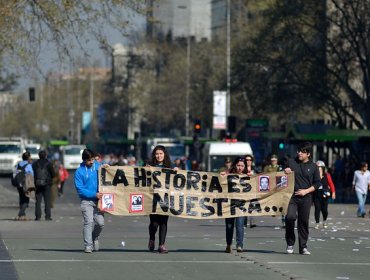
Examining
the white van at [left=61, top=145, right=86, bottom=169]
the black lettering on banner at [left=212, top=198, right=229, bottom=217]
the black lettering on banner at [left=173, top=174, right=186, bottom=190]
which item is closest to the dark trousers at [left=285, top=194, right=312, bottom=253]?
the black lettering on banner at [left=212, top=198, right=229, bottom=217]

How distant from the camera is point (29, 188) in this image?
32688 millimetres

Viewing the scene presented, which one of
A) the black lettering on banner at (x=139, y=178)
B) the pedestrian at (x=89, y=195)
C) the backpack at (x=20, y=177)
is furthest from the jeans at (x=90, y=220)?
the backpack at (x=20, y=177)

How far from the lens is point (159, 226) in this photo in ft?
69.2

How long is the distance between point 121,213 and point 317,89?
1718 inches

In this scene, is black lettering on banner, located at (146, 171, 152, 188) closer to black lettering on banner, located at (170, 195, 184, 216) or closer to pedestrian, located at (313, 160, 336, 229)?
black lettering on banner, located at (170, 195, 184, 216)

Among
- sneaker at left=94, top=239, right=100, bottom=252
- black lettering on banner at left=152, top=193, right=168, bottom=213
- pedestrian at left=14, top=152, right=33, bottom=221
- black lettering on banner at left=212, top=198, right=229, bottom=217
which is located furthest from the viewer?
pedestrian at left=14, top=152, right=33, bottom=221

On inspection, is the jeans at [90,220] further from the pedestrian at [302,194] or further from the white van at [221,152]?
the white van at [221,152]

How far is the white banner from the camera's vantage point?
2883 inches

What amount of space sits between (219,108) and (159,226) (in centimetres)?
5400

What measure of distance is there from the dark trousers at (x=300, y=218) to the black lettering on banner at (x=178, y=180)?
185 centimetres

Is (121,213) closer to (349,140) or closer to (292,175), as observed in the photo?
(292,175)

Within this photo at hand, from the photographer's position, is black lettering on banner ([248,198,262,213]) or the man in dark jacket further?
the man in dark jacket

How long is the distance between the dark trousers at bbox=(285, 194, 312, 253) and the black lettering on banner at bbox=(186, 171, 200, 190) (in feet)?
5.75

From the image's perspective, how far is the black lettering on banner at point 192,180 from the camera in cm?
2214
